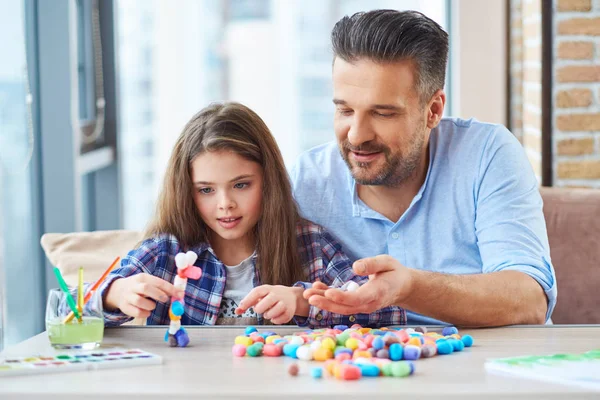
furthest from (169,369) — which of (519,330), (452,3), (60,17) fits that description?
(452,3)

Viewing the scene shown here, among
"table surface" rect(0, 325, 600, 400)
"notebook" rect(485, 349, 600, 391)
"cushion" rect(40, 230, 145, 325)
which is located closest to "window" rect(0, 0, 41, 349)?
"cushion" rect(40, 230, 145, 325)

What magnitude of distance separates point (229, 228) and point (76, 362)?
622 mm

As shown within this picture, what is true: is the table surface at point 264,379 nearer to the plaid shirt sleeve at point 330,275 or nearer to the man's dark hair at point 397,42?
the plaid shirt sleeve at point 330,275

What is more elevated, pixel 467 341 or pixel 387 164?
pixel 387 164

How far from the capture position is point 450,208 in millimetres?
2068

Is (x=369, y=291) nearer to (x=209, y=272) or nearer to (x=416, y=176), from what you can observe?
(x=209, y=272)

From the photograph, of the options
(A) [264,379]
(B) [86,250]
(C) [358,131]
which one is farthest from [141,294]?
(B) [86,250]

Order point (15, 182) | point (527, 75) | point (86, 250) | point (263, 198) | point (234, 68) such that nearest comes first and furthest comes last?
point (263, 198)
point (86, 250)
point (15, 182)
point (527, 75)
point (234, 68)

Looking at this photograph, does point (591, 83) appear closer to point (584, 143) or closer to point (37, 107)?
point (584, 143)

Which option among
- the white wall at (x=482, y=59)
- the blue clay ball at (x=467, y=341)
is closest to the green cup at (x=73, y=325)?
the blue clay ball at (x=467, y=341)

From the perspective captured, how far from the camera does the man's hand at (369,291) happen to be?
145cm

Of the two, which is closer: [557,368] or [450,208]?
[557,368]

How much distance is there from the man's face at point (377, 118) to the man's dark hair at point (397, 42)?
0.02 meters

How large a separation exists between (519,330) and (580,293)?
2.78ft
